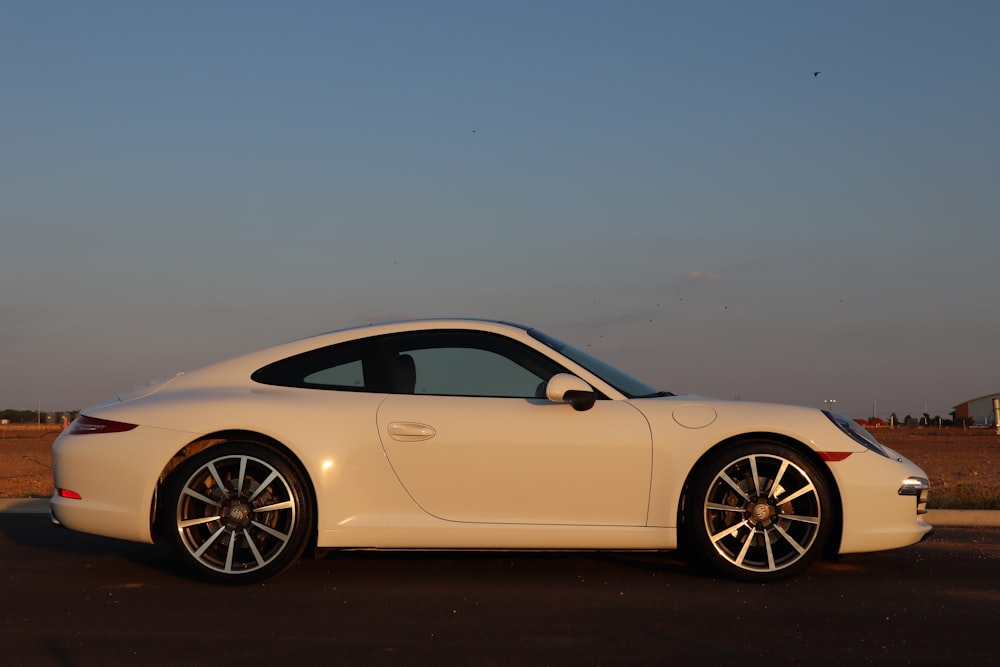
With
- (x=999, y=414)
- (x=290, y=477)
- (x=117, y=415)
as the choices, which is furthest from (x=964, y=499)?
(x=999, y=414)

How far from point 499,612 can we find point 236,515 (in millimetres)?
1668

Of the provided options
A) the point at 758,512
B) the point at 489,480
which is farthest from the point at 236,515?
the point at 758,512

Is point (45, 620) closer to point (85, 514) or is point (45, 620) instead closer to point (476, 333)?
point (85, 514)

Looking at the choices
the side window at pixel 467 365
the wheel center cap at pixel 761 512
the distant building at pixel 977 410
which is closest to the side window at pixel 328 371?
the side window at pixel 467 365

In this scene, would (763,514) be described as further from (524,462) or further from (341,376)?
(341,376)

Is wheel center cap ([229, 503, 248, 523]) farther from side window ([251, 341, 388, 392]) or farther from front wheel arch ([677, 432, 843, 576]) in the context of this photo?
front wheel arch ([677, 432, 843, 576])

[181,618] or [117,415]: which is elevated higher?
[117,415]

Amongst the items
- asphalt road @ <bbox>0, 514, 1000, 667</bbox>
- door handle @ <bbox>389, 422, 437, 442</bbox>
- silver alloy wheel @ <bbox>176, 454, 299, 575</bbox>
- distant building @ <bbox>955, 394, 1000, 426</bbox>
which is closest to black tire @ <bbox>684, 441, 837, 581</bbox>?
asphalt road @ <bbox>0, 514, 1000, 667</bbox>

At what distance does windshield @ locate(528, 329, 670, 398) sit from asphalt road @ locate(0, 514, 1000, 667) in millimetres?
1045

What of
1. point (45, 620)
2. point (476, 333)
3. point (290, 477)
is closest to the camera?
point (45, 620)

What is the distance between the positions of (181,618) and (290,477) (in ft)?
3.56

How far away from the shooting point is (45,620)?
483cm

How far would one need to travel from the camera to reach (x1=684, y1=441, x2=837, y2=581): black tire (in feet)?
18.9

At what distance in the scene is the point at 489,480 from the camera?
5.76 metres
